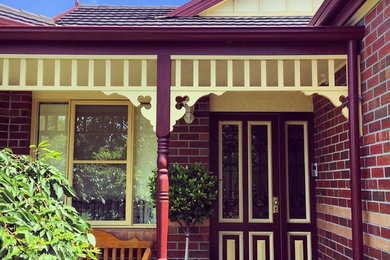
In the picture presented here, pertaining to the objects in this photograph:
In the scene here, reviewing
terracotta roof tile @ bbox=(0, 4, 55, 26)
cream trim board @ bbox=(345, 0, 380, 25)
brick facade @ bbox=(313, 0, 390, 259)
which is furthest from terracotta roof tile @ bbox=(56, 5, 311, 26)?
brick facade @ bbox=(313, 0, 390, 259)

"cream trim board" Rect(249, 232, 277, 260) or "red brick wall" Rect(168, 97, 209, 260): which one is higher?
"red brick wall" Rect(168, 97, 209, 260)

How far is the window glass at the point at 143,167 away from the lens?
6.20m

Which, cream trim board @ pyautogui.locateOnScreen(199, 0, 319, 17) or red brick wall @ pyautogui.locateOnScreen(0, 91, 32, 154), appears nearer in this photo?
red brick wall @ pyautogui.locateOnScreen(0, 91, 32, 154)

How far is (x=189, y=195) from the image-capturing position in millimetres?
5395

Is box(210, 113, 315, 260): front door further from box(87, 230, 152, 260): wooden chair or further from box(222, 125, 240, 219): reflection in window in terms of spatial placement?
box(87, 230, 152, 260): wooden chair

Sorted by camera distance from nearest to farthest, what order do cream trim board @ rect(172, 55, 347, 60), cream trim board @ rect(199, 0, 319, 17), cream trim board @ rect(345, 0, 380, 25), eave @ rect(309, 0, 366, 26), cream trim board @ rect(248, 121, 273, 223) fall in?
1. cream trim board @ rect(345, 0, 380, 25)
2. eave @ rect(309, 0, 366, 26)
3. cream trim board @ rect(172, 55, 347, 60)
4. cream trim board @ rect(248, 121, 273, 223)
5. cream trim board @ rect(199, 0, 319, 17)

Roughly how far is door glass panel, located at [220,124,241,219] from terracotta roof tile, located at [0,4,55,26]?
3026 mm

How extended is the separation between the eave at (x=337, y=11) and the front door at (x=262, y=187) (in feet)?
6.51

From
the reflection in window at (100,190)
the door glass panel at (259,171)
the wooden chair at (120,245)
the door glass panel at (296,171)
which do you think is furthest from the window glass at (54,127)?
the door glass panel at (296,171)

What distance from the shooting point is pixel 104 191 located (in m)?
6.24

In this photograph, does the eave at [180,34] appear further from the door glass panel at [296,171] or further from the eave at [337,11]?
the door glass panel at [296,171]

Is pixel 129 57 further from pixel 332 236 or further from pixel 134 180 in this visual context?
pixel 332 236

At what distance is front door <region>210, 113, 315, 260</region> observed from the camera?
20.3 ft

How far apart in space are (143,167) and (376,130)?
343cm
